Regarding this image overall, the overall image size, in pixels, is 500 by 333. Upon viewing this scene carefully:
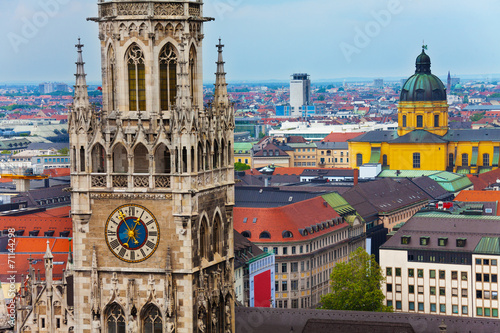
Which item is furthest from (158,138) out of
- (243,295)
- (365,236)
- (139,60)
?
(365,236)

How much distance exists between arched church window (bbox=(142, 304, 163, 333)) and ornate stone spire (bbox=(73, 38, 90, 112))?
8.19 m

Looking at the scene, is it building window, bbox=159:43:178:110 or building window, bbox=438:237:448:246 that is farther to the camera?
building window, bbox=438:237:448:246

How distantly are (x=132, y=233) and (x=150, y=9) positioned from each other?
28.4ft

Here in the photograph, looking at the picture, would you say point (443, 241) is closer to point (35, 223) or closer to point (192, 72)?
point (35, 223)

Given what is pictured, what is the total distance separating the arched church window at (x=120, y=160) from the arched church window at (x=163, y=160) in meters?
1.30

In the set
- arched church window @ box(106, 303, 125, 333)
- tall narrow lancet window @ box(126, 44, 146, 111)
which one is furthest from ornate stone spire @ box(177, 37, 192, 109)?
arched church window @ box(106, 303, 125, 333)

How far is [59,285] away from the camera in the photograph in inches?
2532

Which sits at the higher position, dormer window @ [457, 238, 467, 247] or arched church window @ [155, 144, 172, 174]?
arched church window @ [155, 144, 172, 174]

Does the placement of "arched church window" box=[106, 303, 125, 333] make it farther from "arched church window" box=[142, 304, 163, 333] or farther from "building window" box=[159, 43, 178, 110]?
"building window" box=[159, 43, 178, 110]

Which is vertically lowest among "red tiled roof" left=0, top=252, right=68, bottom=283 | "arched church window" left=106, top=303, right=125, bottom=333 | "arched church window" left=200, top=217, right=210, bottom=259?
"red tiled roof" left=0, top=252, right=68, bottom=283

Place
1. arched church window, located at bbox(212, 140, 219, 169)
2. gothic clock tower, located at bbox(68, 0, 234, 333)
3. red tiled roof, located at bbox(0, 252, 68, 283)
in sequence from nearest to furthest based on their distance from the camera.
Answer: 1. gothic clock tower, located at bbox(68, 0, 234, 333)
2. arched church window, located at bbox(212, 140, 219, 169)
3. red tiled roof, located at bbox(0, 252, 68, 283)

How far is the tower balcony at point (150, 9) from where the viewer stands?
2012 inches

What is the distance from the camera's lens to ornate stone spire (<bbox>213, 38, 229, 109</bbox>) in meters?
53.9

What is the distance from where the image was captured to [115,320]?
5225cm
